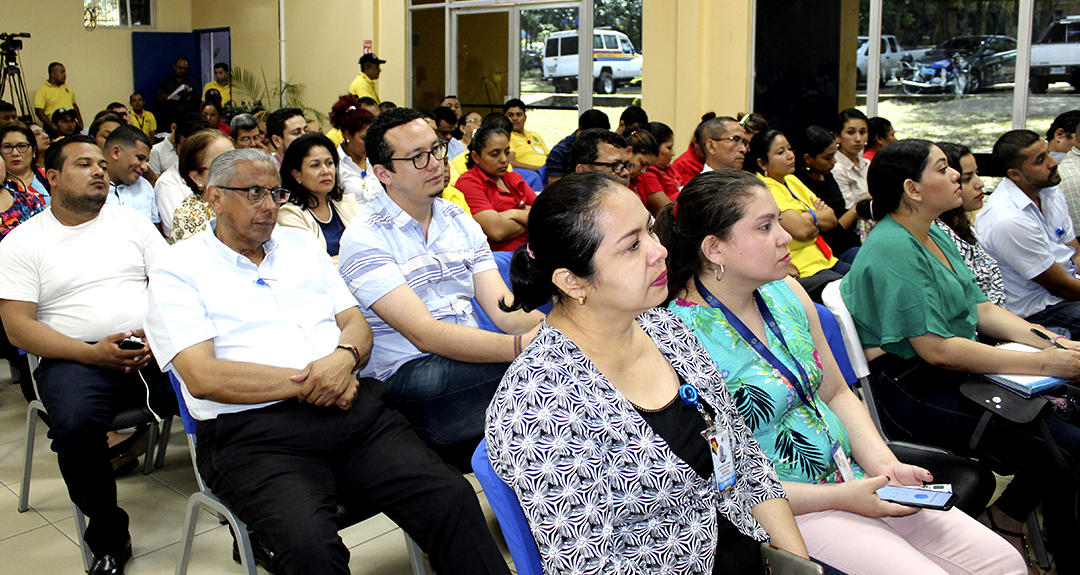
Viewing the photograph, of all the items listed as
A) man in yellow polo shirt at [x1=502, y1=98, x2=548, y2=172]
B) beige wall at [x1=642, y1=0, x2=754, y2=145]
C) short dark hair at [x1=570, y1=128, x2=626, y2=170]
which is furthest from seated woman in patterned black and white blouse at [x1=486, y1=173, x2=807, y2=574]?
beige wall at [x1=642, y1=0, x2=754, y2=145]

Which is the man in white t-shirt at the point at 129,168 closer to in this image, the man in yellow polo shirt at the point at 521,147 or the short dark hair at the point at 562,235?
the short dark hair at the point at 562,235

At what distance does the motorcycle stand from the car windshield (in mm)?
61

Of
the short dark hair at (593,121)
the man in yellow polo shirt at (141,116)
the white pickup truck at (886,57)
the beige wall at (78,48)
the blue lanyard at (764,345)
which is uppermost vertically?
the beige wall at (78,48)

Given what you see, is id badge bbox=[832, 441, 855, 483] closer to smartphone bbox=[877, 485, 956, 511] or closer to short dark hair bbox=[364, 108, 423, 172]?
smartphone bbox=[877, 485, 956, 511]

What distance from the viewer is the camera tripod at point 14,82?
1052 centimetres

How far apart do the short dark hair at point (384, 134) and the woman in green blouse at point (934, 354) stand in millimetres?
1474

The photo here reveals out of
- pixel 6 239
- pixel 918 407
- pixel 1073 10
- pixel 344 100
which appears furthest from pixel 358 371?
pixel 1073 10

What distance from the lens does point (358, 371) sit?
2271mm

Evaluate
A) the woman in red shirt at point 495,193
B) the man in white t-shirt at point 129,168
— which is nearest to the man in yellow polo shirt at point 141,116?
the man in white t-shirt at point 129,168

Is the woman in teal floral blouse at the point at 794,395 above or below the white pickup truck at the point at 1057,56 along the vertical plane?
below

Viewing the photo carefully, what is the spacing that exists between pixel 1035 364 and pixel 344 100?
4.77m

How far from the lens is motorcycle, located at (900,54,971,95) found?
7.31 metres

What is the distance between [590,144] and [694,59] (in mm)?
4757

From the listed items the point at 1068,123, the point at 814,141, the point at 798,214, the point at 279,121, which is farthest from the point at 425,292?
the point at 1068,123
